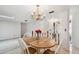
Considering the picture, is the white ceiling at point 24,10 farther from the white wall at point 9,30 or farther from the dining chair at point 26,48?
the dining chair at point 26,48

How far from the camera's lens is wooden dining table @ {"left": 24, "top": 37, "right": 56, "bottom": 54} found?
1866 mm

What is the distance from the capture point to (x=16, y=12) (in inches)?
72.6

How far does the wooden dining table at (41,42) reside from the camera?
73.4 inches

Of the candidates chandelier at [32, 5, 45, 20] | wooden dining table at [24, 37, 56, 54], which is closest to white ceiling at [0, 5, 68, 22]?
chandelier at [32, 5, 45, 20]

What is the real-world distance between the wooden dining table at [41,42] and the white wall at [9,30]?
0.76 feet

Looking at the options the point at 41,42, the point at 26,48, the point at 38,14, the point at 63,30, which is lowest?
the point at 26,48

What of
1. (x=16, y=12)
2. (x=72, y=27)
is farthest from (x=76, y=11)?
(x=16, y=12)

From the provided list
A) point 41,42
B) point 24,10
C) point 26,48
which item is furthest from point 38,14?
point 26,48

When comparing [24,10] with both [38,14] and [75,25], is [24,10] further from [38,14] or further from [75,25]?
[75,25]

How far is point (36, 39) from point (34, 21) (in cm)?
35

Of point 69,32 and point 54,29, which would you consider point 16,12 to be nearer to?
point 54,29

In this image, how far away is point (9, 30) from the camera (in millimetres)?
1858

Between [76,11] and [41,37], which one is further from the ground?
[76,11]

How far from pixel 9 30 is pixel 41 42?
0.64 meters
